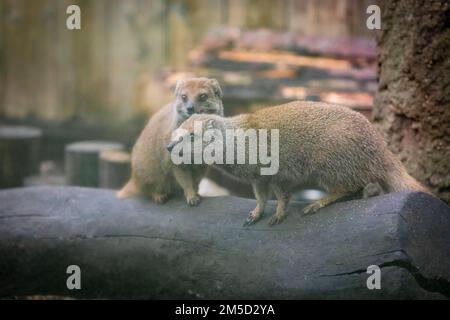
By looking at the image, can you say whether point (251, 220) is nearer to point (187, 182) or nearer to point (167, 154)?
point (187, 182)

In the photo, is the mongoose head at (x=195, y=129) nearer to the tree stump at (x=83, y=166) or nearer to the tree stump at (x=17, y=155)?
the tree stump at (x=83, y=166)

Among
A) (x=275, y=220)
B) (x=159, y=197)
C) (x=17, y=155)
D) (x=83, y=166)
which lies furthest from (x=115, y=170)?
(x=275, y=220)

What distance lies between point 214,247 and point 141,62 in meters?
3.73

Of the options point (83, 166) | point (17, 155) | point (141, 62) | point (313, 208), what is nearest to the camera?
point (313, 208)

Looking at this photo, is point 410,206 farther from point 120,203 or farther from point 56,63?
point 56,63

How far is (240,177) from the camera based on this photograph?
2.65m

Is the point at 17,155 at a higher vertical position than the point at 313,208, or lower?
lower

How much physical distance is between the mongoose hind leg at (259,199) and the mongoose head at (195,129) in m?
0.33

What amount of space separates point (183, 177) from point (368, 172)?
0.92 m

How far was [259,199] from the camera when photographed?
105 inches

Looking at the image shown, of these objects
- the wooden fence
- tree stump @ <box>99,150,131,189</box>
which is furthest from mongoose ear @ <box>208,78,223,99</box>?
the wooden fence

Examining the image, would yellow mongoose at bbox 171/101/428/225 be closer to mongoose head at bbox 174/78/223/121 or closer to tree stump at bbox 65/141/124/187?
mongoose head at bbox 174/78/223/121

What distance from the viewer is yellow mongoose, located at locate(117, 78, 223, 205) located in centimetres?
288
